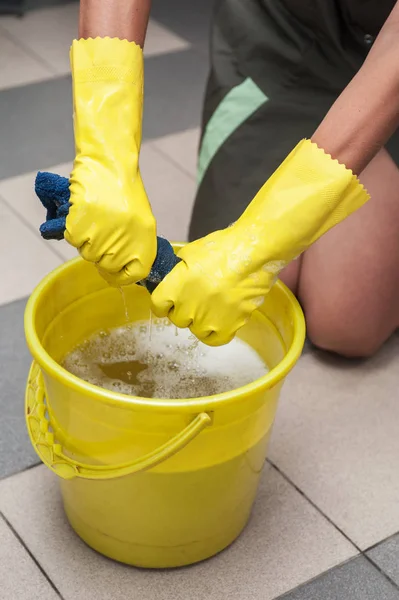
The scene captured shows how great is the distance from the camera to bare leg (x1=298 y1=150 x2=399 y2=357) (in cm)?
142

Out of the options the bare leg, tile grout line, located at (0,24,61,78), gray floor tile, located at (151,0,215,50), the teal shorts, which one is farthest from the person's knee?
gray floor tile, located at (151,0,215,50)

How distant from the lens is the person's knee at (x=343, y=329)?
1438 millimetres

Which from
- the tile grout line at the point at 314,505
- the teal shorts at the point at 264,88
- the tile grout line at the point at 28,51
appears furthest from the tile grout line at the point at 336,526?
the tile grout line at the point at 28,51

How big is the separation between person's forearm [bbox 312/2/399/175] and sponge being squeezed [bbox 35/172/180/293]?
0.71 ft

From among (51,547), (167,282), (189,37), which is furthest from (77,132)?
(189,37)

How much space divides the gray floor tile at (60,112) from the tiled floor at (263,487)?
0.01 meters

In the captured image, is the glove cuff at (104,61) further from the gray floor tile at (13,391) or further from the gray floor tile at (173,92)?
the gray floor tile at (173,92)

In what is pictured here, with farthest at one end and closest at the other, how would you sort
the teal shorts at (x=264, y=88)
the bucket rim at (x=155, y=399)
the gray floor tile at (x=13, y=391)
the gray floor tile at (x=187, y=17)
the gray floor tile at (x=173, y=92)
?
1. the gray floor tile at (x=187, y=17)
2. the gray floor tile at (x=173, y=92)
3. the teal shorts at (x=264, y=88)
4. the gray floor tile at (x=13, y=391)
5. the bucket rim at (x=155, y=399)

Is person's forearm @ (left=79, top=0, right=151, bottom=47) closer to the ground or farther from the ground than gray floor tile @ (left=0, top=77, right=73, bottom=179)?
Answer: farther from the ground

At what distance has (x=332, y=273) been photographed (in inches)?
57.2

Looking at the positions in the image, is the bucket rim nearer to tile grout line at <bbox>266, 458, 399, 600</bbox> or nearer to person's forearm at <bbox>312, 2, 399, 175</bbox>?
person's forearm at <bbox>312, 2, 399, 175</bbox>

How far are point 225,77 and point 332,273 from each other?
17.8 inches

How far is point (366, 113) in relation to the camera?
101 cm

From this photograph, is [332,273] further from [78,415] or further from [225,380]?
[78,415]
